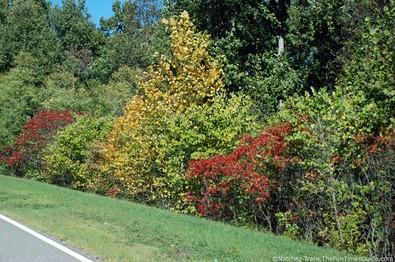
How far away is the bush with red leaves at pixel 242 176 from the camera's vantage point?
12.0 metres

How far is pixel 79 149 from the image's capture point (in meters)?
24.8

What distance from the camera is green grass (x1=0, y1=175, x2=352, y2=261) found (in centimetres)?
807

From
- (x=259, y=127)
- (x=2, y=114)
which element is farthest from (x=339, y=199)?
(x=2, y=114)

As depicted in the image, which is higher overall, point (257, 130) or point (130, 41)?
point (130, 41)

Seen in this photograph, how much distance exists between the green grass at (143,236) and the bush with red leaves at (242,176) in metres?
1.76

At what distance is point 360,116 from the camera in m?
10.5

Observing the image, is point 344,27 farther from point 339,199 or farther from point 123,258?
point 123,258

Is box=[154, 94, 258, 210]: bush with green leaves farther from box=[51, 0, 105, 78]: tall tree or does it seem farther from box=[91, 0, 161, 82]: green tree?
box=[51, 0, 105, 78]: tall tree

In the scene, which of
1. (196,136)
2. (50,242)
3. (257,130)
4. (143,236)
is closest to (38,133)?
(196,136)

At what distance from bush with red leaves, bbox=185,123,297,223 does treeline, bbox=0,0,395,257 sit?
0.13 ft

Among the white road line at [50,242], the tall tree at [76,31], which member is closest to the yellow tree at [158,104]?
the white road line at [50,242]

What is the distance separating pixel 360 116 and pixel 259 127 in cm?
433

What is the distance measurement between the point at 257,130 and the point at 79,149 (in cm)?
1324

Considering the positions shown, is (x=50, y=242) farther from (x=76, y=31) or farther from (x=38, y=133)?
(x=76, y=31)
